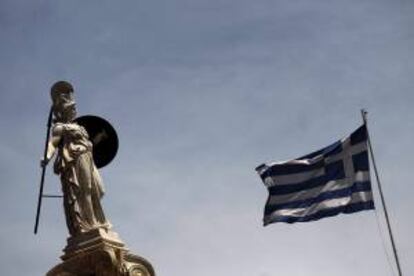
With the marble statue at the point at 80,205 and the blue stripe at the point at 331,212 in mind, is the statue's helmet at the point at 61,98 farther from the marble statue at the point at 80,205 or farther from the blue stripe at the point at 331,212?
the blue stripe at the point at 331,212

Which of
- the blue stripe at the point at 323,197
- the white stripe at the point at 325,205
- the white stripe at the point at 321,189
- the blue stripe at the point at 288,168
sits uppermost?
the blue stripe at the point at 288,168

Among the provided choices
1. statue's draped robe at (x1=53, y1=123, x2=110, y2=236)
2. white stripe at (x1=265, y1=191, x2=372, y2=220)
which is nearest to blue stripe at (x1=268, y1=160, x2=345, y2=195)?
white stripe at (x1=265, y1=191, x2=372, y2=220)

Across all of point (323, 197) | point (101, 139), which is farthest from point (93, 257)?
point (323, 197)

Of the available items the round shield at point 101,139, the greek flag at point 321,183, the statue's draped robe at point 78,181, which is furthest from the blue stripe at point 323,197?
the statue's draped robe at point 78,181

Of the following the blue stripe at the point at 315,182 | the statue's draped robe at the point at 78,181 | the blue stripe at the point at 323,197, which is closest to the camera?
the statue's draped robe at the point at 78,181

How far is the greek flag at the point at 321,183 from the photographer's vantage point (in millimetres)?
20484

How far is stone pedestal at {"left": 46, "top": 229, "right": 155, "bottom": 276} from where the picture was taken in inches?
622

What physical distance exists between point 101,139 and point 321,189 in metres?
6.04

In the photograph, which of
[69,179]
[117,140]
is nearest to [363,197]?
[117,140]

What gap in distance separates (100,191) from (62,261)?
73.4 inches

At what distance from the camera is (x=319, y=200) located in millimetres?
20969

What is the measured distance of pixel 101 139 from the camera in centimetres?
1919

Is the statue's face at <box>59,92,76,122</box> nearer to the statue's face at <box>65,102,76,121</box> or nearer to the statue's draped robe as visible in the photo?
the statue's face at <box>65,102,76,121</box>

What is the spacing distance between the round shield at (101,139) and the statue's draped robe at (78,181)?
1.17 m
